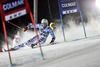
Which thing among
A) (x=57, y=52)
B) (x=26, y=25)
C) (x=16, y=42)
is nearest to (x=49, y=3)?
(x=26, y=25)

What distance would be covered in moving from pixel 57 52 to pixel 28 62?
1.28 meters

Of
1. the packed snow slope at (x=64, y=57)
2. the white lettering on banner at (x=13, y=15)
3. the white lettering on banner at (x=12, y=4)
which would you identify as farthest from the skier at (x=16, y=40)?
the white lettering on banner at (x=12, y=4)

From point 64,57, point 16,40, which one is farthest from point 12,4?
point 16,40

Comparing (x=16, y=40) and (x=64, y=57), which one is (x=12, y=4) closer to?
(x=64, y=57)

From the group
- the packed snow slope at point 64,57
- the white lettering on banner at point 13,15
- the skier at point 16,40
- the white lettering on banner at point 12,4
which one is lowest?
the packed snow slope at point 64,57

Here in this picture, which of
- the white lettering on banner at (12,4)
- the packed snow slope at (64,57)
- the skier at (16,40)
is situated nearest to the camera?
the packed snow slope at (64,57)

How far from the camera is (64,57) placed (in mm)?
9414

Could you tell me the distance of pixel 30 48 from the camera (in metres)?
12.3

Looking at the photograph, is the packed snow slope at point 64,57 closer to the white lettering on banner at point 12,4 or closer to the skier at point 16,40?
the white lettering on banner at point 12,4

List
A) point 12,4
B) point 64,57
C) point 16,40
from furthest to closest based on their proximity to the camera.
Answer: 1. point 16,40
2. point 12,4
3. point 64,57

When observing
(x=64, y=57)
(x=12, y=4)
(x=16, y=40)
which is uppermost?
(x=12, y=4)

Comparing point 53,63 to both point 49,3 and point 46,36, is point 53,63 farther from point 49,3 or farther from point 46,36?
point 49,3

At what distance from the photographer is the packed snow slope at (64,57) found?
853cm

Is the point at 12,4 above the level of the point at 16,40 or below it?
above
